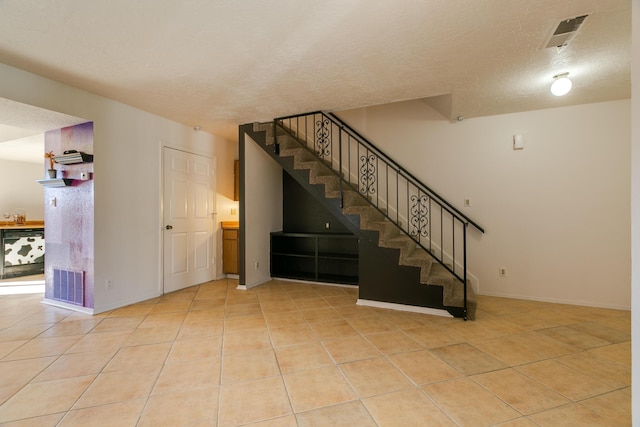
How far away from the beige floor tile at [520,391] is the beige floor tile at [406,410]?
493 mm

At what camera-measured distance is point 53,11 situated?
74.7 inches

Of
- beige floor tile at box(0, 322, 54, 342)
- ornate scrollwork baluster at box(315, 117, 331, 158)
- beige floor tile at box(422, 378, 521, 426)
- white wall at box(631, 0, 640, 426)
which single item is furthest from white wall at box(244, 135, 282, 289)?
white wall at box(631, 0, 640, 426)

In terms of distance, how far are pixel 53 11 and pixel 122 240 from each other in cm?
251

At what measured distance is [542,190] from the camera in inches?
150

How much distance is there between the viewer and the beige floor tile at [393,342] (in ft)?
8.00

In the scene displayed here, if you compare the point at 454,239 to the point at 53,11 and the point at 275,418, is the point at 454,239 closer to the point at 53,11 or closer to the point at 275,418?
the point at 275,418

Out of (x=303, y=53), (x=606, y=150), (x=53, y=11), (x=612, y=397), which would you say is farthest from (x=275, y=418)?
(x=606, y=150)

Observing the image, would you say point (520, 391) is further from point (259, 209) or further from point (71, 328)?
point (71, 328)

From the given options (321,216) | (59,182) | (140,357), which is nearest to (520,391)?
(140,357)

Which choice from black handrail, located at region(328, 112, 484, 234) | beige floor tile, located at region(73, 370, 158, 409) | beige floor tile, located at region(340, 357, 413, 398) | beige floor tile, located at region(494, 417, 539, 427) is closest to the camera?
beige floor tile, located at region(494, 417, 539, 427)

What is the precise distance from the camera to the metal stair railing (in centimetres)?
416

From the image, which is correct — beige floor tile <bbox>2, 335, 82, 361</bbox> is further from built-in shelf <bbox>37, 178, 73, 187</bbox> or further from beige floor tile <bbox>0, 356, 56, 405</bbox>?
built-in shelf <bbox>37, 178, 73, 187</bbox>

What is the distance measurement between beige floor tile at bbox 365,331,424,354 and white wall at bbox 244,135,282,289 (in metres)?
2.42

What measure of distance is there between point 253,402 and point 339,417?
1.80 ft
